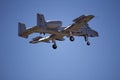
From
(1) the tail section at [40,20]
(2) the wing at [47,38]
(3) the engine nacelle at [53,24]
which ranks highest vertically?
(1) the tail section at [40,20]

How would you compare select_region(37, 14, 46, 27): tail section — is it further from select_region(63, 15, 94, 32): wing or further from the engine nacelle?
select_region(63, 15, 94, 32): wing

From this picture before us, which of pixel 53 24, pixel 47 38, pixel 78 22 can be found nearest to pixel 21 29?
pixel 53 24

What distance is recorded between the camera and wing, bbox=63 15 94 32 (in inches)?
2384

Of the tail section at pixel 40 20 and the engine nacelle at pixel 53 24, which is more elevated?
the tail section at pixel 40 20

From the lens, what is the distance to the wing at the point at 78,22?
199 feet

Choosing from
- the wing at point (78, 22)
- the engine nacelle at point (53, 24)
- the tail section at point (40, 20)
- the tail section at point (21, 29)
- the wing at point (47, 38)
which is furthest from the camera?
the wing at point (47, 38)

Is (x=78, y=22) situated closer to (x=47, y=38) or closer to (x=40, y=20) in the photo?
(x=40, y=20)

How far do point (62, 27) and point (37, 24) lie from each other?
772cm

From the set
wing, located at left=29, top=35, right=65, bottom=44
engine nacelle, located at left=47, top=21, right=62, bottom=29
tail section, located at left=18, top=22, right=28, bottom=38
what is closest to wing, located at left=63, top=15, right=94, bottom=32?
wing, located at left=29, top=35, right=65, bottom=44

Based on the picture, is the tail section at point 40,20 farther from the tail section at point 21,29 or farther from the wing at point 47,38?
the wing at point 47,38

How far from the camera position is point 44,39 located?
228 feet

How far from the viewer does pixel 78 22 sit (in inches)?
2450

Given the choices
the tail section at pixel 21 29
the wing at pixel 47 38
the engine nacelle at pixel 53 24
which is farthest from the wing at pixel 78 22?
the tail section at pixel 21 29

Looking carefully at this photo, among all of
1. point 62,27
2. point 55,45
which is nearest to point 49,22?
point 62,27
